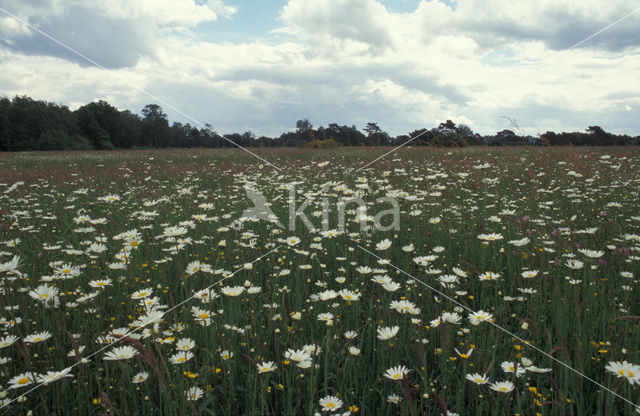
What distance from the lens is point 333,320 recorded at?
2.57m

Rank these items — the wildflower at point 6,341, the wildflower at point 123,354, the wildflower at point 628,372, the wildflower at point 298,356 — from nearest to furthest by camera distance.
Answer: the wildflower at point 628,372
the wildflower at point 123,354
the wildflower at point 298,356
the wildflower at point 6,341

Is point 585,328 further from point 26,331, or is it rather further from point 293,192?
point 293,192

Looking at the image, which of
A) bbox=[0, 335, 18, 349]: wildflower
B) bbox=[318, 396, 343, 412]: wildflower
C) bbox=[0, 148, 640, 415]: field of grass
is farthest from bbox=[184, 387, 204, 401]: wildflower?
bbox=[0, 335, 18, 349]: wildflower

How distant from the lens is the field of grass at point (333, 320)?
1.86 metres

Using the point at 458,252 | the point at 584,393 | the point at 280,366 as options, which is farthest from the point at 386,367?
the point at 458,252

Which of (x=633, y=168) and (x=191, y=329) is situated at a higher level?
(x=633, y=168)

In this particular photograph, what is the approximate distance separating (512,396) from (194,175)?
32.1ft

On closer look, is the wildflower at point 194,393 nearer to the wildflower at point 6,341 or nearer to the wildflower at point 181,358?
the wildflower at point 181,358

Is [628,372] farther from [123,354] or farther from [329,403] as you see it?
[123,354]

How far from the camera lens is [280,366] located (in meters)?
2.13

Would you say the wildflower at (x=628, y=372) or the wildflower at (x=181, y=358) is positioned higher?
the wildflower at (x=628, y=372)

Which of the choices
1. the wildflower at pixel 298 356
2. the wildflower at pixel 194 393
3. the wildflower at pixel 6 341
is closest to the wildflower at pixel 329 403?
the wildflower at pixel 298 356

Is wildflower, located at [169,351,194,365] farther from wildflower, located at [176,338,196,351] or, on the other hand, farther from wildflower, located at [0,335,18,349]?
wildflower, located at [0,335,18,349]

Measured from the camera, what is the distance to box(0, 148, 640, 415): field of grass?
6.09 feet
